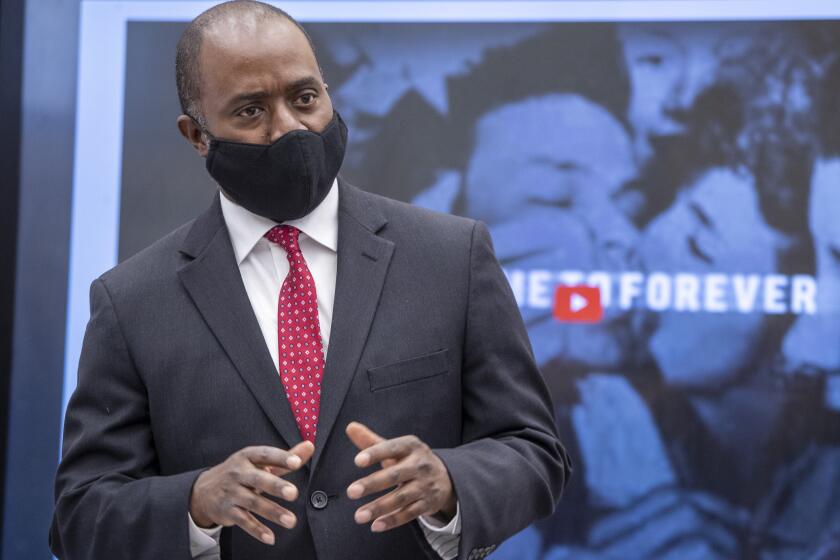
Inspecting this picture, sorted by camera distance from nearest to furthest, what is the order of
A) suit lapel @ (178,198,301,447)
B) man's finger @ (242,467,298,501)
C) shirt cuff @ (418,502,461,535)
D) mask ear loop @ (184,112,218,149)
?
1. man's finger @ (242,467,298,501)
2. shirt cuff @ (418,502,461,535)
3. suit lapel @ (178,198,301,447)
4. mask ear loop @ (184,112,218,149)

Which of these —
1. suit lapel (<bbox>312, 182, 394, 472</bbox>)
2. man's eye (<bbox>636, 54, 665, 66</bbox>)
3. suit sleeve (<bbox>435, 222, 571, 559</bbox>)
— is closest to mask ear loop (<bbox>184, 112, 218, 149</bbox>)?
suit lapel (<bbox>312, 182, 394, 472</bbox>)

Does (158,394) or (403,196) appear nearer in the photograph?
(158,394)

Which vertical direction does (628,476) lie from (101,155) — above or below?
below

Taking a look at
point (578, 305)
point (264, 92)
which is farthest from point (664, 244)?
point (264, 92)

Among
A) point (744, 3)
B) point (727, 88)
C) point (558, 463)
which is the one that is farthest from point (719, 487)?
Result: point (558, 463)

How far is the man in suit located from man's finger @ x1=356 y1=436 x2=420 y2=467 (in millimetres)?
116

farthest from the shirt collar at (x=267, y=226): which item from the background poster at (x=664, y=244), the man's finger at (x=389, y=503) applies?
the background poster at (x=664, y=244)

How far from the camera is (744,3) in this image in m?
3.78

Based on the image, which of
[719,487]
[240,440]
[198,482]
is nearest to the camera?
[198,482]

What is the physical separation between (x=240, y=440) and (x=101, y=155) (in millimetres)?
2463

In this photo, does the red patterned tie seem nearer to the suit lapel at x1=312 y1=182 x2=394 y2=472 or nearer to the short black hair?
the suit lapel at x1=312 y1=182 x2=394 y2=472

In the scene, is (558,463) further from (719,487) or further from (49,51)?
(49,51)

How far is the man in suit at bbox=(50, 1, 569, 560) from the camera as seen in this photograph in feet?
5.72

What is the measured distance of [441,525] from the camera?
1699mm
